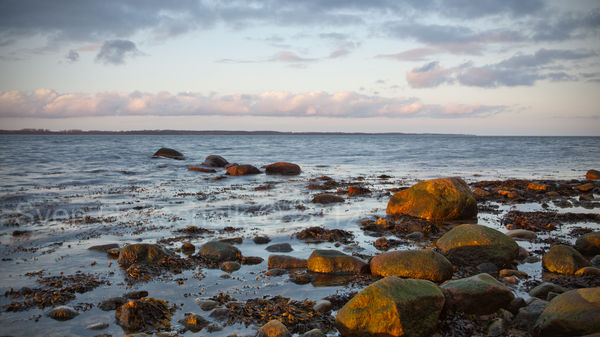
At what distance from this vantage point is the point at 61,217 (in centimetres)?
1253

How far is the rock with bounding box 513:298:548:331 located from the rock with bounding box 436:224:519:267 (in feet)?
7.27

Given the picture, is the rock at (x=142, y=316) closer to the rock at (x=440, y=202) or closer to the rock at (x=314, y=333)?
the rock at (x=314, y=333)

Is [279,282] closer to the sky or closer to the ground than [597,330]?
closer to the ground

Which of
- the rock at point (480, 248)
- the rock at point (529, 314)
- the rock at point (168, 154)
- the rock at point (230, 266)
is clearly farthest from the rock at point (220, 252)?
the rock at point (168, 154)

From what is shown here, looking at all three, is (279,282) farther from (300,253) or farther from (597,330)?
(597,330)

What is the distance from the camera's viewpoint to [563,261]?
740cm

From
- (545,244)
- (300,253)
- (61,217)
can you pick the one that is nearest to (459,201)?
(545,244)

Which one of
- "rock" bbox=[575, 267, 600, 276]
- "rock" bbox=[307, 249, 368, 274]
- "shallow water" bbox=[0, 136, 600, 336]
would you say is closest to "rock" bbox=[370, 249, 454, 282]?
"rock" bbox=[307, 249, 368, 274]

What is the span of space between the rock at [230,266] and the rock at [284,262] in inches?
24.7

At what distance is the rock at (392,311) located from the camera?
4895mm

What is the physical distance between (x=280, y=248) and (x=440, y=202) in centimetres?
577

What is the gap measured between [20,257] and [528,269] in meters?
10.6

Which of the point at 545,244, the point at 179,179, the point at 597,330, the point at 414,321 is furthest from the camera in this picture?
the point at 179,179

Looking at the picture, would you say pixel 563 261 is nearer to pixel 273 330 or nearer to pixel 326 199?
pixel 273 330
